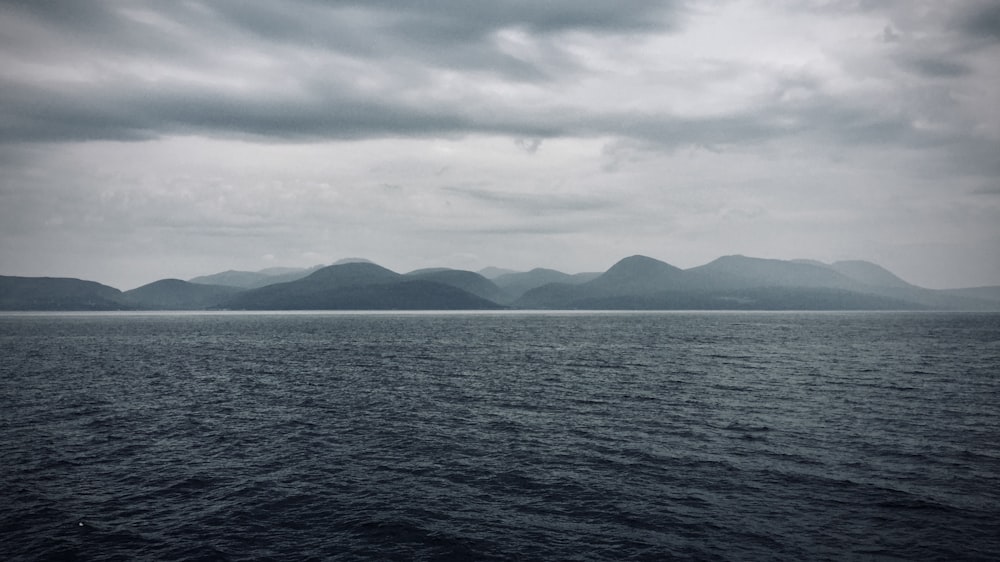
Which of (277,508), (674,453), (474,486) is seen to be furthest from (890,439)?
(277,508)

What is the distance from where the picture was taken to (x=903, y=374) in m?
87.3

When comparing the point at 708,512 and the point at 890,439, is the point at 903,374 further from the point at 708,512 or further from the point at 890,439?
the point at 708,512

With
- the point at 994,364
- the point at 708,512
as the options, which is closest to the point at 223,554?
the point at 708,512

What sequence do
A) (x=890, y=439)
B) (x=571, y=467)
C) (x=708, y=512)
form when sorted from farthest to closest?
(x=890, y=439) < (x=571, y=467) < (x=708, y=512)

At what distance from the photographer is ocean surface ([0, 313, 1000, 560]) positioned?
2803cm

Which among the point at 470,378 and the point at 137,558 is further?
the point at 470,378

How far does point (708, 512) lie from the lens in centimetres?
3156

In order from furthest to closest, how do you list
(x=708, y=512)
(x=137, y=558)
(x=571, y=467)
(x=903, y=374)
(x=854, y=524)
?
(x=903, y=374) → (x=571, y=467) → (x=708, y=512) → (x=854, y=524) → (x=137, y=558)

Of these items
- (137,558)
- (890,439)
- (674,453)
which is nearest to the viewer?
(137,558)

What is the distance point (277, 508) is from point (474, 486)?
39.0 feet

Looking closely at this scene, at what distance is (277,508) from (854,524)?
31.6 m

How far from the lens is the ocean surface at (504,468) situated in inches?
1104

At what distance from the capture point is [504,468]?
132 feet

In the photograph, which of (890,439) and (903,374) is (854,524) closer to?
(890,439)
